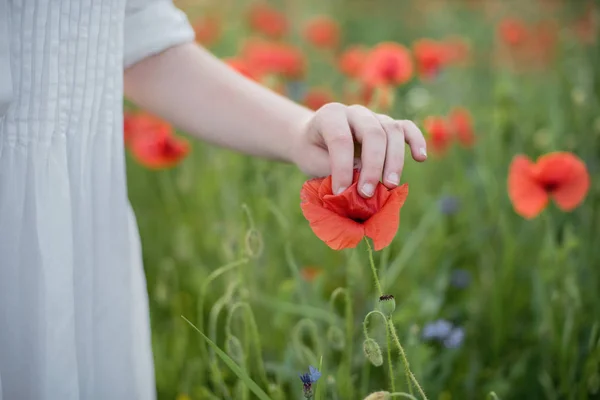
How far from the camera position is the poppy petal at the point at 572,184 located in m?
0.94

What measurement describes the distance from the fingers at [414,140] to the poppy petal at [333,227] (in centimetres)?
7

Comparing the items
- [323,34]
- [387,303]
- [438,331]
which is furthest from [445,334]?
[323,34]

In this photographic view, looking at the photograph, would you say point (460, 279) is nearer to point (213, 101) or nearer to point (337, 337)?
point (337, 337)

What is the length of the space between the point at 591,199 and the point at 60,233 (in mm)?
920

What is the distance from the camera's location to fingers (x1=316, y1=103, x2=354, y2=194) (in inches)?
20.6

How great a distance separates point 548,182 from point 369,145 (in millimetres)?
514

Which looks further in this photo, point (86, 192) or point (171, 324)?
point (171, 324)

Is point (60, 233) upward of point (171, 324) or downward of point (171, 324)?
upward

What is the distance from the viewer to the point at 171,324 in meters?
1.19

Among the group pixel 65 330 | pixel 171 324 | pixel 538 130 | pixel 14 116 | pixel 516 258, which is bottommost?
pixel 171 324

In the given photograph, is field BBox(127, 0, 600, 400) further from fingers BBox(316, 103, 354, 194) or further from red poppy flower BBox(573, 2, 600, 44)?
fingers BBox(316, 103, 354, 194)

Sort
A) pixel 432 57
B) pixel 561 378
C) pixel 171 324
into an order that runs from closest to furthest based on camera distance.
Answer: pixel 561 378, pixel 171 324, pixel 432 57

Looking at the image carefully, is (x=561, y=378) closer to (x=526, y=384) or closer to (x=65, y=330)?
(x=526, y=384)

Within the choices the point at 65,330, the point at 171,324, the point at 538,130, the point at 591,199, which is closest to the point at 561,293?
the point at 591,199
